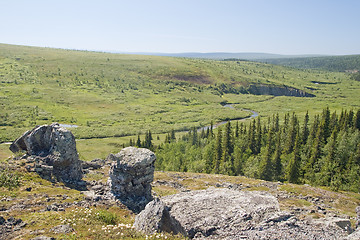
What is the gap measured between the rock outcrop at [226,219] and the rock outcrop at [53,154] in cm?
2192

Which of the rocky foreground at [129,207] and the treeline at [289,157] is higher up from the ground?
the rocky foreground at [129,207]

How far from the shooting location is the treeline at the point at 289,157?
7176 centimetres

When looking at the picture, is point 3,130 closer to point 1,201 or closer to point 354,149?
point 1,201

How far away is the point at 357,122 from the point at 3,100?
23157 centimetres

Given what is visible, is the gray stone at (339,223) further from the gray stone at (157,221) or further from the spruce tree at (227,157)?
the spruce tree at (227,157)

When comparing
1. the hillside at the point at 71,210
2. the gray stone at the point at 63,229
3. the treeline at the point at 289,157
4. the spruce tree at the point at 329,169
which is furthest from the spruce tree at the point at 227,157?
the gray stone at the point at 63,229

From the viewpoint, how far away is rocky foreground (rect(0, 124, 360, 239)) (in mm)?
22234

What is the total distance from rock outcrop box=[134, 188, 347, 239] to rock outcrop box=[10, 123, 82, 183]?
863 inches

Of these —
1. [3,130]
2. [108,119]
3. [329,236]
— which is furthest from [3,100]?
[329,236]

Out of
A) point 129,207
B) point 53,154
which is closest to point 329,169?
point 129,207

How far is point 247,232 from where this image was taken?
70.8 ft

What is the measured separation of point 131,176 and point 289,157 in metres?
71.0

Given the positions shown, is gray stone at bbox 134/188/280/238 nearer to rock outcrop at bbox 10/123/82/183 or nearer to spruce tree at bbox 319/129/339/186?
rock outcrop at bbox 10/123/82/183

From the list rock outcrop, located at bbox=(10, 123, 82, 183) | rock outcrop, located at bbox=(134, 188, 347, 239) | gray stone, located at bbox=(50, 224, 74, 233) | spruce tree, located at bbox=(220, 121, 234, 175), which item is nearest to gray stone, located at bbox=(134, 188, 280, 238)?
rock outcrop, located at bbox=(134, 188, 347, 239)
